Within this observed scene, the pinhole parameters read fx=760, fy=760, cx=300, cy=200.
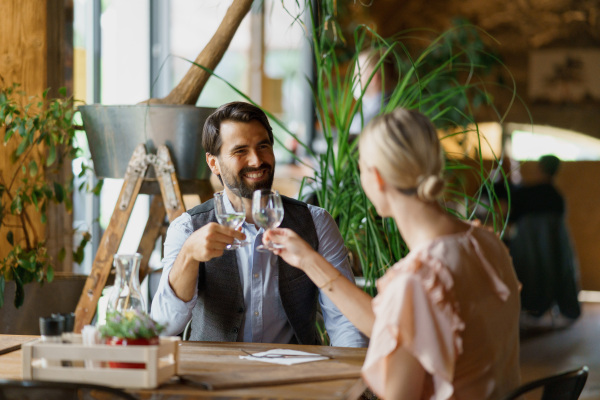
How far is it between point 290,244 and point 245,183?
0.53m

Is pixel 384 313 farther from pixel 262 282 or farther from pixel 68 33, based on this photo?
pixel 68 33

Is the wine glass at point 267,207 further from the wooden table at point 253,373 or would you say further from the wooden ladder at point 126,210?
the wooden ladder at point 126,210

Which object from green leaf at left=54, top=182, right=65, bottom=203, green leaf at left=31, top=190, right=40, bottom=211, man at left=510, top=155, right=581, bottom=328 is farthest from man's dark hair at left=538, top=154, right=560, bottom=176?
green leaf at left=31, top=190, right=40, bottom=211

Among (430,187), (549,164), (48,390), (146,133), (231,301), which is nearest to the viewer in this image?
(48,390)

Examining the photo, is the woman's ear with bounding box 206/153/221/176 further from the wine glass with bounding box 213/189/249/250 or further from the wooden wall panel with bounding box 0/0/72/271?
the wooden wall panel with bounding box 0/0/72/271

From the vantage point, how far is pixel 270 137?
2.38 metres

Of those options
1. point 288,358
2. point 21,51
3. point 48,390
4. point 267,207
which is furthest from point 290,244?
point 21,51

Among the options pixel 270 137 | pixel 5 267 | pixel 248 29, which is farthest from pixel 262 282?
pixel 248 29

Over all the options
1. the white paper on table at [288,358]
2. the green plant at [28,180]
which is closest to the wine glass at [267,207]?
the white paper on table at [288,358]

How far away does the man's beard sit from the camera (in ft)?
7.46

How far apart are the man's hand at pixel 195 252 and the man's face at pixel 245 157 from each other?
Answer: 1.17 feet

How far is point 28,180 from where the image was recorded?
3045 millimetres

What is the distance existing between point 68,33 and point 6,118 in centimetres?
78

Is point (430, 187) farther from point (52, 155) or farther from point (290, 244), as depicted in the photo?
point (52, 155)
